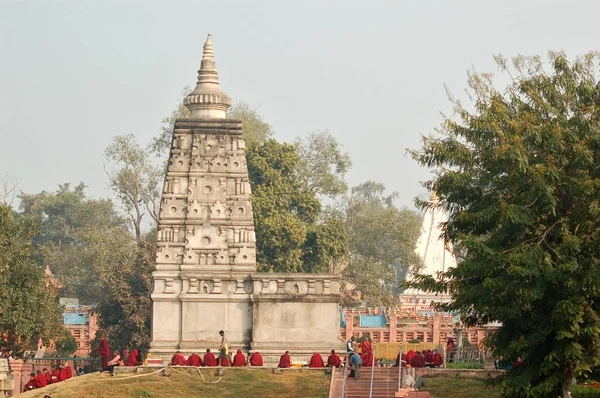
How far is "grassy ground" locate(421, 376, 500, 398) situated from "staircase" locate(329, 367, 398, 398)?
99 cm

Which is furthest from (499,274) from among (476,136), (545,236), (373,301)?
(373,301)

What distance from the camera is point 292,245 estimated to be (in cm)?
6850

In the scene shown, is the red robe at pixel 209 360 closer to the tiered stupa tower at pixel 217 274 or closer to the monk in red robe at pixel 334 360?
the tiered stupa tower at pixel 217 274

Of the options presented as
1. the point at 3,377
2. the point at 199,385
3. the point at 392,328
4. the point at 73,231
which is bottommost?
the point at 199,385

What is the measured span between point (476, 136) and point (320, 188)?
4460cm

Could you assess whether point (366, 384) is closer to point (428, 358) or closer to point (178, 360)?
point (428, 358)

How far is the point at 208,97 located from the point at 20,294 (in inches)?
373

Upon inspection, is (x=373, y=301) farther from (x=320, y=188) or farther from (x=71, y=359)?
(x=71, y=359)

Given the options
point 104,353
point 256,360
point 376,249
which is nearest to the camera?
point 104,353

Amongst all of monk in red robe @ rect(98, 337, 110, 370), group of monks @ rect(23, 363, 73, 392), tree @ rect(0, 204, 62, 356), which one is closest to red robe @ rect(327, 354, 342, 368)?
monk in red robe @ rect(98, 337, 110, 370)

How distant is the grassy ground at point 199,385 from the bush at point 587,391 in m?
8.97

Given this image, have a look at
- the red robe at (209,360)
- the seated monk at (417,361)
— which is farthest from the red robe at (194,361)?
the seated monk at (417,361)

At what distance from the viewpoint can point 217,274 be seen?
46.5 meters

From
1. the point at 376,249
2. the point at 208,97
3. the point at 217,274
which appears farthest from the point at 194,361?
the point at 376,249
